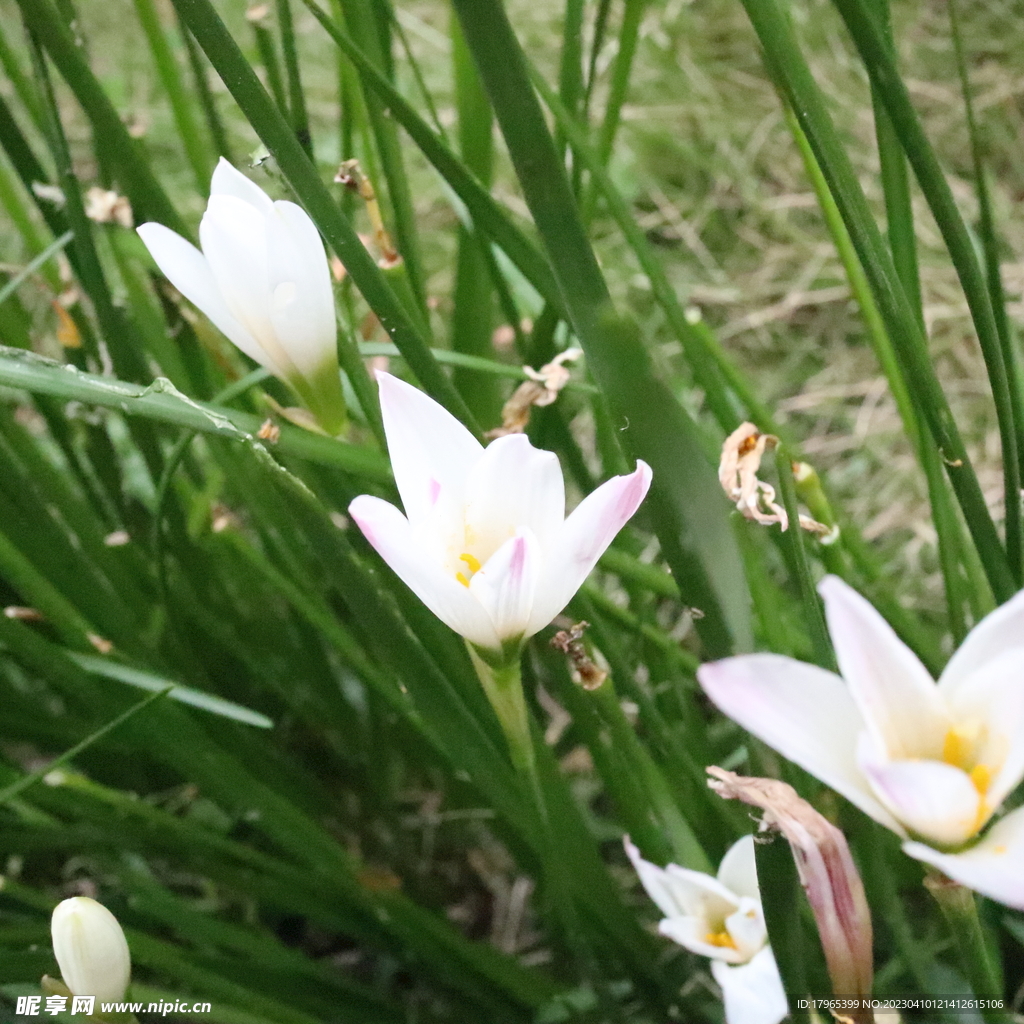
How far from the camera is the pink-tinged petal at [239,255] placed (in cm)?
22

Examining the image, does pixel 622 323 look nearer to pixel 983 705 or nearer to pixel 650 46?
pixel 983 705

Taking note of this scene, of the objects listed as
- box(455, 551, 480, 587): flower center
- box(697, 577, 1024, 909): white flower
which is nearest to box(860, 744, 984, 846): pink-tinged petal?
box(697, 577, 1024, 909): white flower

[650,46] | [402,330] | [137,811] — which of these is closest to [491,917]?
[137,811]

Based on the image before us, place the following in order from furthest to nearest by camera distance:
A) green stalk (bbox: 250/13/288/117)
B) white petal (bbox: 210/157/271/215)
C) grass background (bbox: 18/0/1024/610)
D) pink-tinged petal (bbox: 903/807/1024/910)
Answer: grass background (bbox: 18/0/1024/610), green stalk (bbox: 250/13/288/117), white petal (bbox: 210/157/271/215), pink-tinged petal (bbox: 903/807/1024/910)

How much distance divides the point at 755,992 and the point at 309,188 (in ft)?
0.86

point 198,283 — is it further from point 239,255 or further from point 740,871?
point 740,871

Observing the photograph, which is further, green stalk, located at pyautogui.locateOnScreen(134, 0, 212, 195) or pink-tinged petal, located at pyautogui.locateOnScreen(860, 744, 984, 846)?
green stalk, located at pyautogui.locateOnScreen(134, 0, 212, 195)

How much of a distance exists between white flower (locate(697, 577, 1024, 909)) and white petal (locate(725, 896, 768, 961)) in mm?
137

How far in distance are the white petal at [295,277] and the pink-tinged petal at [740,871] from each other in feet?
0.69

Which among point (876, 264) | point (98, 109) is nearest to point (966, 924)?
point (876, 264)

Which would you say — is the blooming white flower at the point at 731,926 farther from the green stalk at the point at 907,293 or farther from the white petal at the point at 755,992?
the green stalk at the point at 907,293

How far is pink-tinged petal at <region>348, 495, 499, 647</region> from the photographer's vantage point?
172 mm

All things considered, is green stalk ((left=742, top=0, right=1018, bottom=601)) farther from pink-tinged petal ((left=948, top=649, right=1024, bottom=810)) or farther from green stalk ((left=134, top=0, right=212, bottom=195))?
green stalk ((left=134, top=0, right=212, bottom=195))

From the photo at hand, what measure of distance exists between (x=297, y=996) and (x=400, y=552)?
320 mm
